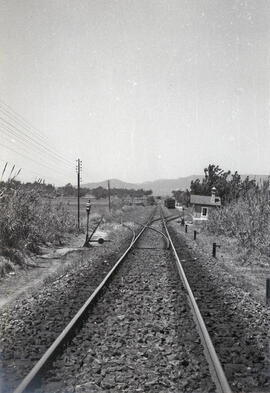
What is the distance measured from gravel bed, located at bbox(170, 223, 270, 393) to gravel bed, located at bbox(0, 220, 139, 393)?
2467 mm

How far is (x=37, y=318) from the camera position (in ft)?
20.2

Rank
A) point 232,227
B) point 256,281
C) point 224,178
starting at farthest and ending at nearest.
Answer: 1. point 224,178
2. point 232,227
3. point 256,281

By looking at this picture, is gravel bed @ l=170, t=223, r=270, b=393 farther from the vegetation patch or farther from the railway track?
the vegetation patch

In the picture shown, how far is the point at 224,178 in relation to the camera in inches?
1886

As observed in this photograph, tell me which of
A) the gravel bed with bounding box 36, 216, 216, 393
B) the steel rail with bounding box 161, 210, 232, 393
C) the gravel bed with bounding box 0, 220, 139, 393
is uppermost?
the steel rail with bounding box 161, 210, 232, 393

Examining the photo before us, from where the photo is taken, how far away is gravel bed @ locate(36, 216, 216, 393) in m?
3.86

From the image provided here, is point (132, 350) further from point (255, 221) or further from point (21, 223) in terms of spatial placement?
point (255, 221)

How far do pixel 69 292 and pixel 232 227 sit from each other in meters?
14.7

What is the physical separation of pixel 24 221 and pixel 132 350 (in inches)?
378

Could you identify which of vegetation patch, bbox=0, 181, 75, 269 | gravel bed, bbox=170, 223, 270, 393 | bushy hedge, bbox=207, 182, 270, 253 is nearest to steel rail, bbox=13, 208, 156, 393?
gravel bed, bbox=170, 223, 270, 393

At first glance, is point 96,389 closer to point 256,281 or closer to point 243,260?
point 256,281

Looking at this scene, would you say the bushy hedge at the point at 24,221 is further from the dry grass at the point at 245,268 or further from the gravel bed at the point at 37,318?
the dry grass at the point at 245,268

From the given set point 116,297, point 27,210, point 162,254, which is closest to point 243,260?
point 162,254

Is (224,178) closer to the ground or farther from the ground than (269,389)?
farther from the ground
